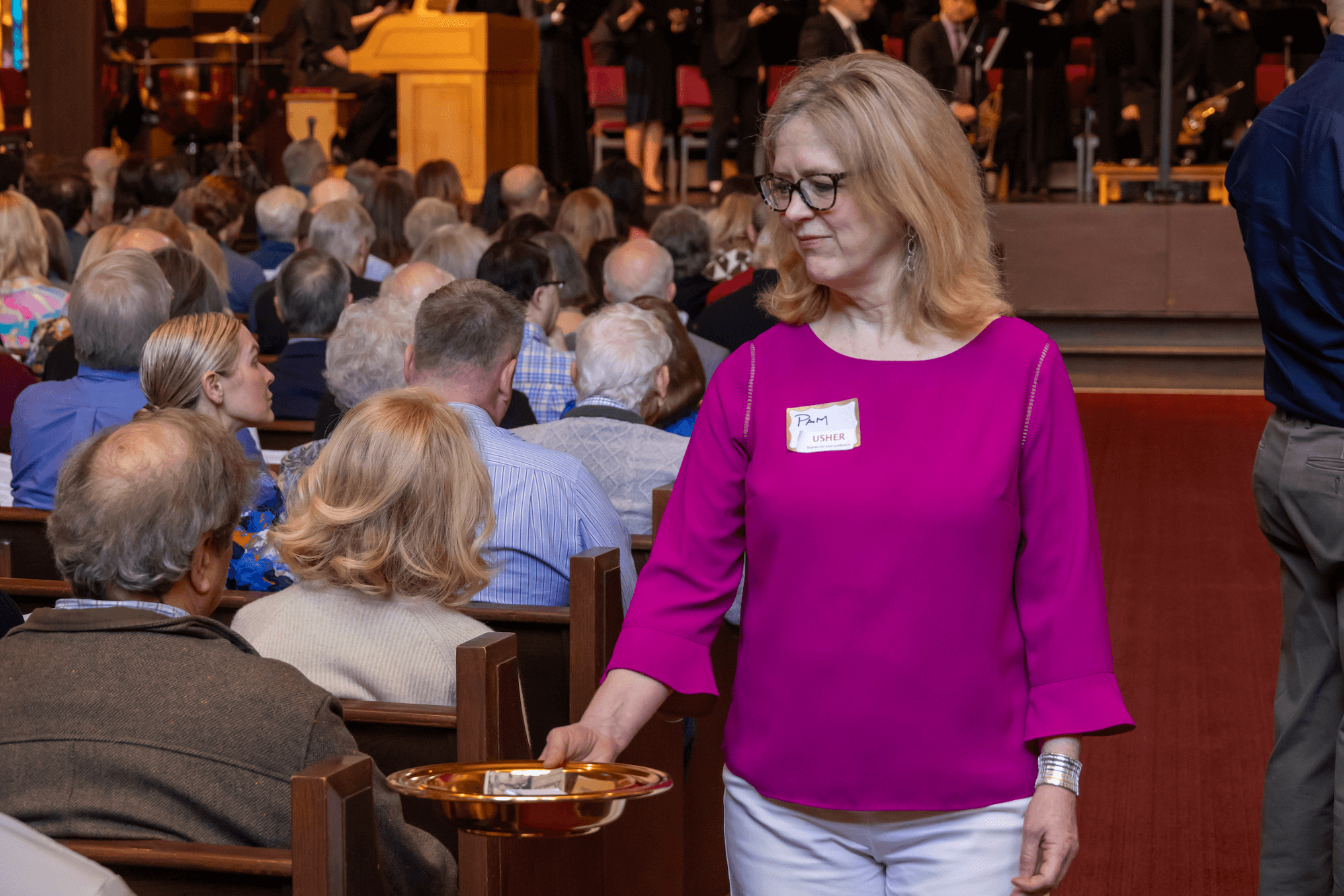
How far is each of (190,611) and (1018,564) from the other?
983mm

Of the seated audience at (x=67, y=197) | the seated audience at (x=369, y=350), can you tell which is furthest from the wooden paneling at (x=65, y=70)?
the seated audience at (x=369, y=350)

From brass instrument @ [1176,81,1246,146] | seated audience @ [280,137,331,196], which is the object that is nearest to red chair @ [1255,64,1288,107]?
brass instrument @ [1176,81,1246,146]

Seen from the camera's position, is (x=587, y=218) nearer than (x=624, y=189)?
Yes

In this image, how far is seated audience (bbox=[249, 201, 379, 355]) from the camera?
5.64 m

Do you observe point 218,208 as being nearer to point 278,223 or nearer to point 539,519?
point 278,223

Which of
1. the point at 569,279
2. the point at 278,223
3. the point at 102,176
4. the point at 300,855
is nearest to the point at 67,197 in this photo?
the point at 278,223

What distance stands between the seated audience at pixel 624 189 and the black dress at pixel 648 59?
4528mm

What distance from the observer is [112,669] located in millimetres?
1534

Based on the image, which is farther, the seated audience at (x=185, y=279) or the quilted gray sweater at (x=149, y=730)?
the seated audience at (x=185, y=279)

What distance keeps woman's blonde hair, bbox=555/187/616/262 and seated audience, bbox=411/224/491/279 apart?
1281mm

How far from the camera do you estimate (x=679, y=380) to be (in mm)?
3432

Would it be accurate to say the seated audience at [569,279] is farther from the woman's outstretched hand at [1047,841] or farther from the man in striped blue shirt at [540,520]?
the woman's outstretched hand at [1047,841]

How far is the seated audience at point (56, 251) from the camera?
5609mm

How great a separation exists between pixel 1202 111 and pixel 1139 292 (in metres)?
3.82
